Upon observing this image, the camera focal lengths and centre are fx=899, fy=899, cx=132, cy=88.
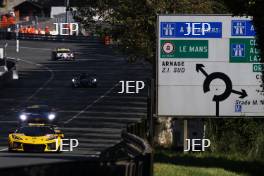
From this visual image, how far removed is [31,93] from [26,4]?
345 feet

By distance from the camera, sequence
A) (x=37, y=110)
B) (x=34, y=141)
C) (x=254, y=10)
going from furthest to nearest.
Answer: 1. (x=37, y=110)
2. (x=34, y=141)
3. (x=254, y=10)

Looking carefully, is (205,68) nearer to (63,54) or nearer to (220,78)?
(220,78)

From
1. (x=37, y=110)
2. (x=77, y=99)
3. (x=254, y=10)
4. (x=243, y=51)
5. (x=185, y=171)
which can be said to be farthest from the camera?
(x=77, y=99)

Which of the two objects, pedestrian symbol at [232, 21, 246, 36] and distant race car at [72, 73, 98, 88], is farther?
distant race car at [72, 73, 98, 88]

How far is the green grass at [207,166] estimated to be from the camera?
19609 millimetres

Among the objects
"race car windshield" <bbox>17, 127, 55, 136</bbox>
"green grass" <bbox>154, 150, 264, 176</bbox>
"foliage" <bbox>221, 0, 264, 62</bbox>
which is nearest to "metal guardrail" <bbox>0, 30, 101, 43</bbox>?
"race car windshield" <bbox>17, 127, 55, 136</bbox>

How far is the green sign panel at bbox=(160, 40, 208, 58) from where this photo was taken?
24109 mm

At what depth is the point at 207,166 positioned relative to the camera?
21203 mm

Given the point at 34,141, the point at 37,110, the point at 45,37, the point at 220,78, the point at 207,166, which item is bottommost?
the point at 37,110

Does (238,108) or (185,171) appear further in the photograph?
(238,108)

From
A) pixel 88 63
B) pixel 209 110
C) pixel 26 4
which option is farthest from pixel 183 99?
pixel 26 4

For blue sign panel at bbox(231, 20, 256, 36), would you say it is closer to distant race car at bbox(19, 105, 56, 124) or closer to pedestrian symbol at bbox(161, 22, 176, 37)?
pedestrian symbol at bbox(161, 22, 176, 37)

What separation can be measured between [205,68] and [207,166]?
12.8 feet

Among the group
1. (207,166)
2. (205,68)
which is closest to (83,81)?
(205,68)
